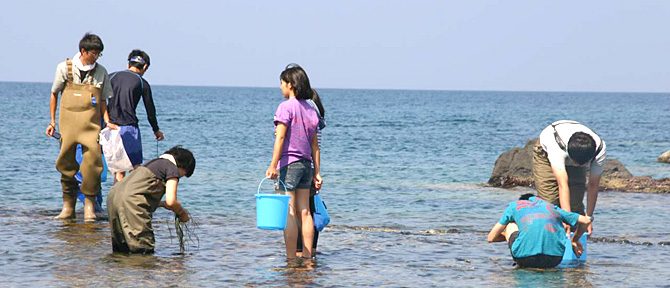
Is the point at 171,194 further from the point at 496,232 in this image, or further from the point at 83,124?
the point at 496,232

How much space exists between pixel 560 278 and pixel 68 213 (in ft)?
18.8

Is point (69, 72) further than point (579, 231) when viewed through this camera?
Yes

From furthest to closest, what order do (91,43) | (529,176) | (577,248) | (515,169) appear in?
(515,169) < (529,176) < (91,43) < (577,248)

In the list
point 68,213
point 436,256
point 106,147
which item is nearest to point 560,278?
point 436,256

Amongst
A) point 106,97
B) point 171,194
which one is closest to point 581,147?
point 171,194

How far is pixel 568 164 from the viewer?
921 cm

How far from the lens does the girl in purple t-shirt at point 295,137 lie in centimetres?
885

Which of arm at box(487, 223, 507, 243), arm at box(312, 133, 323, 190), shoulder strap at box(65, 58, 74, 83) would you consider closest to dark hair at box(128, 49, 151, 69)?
shoulder strap at box(65, 58, 74, 83)

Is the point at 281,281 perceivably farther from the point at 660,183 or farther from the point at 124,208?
the point at 660,183

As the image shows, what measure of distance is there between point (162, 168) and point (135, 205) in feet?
1.30

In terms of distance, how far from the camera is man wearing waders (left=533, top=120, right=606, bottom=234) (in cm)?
897

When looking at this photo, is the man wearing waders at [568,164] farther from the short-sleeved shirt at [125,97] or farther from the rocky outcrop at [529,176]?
the rocky outcrop at [529,176]

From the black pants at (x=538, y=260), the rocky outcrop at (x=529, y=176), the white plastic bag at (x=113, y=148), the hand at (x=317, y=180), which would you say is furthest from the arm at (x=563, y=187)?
the rocky outcrop at (x=529, y=176)

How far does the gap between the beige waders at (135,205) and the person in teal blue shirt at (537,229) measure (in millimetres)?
3004
